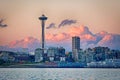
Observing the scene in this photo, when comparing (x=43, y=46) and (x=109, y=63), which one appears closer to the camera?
(x=109, y=63)

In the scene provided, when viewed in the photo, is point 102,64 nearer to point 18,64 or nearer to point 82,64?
point 82,64

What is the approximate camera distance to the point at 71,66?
54.1 meters

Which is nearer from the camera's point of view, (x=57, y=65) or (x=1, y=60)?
(x=1, y=60)

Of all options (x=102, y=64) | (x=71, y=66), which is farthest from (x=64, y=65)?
(x=102, y=64)

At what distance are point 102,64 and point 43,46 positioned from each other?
8.89 metres

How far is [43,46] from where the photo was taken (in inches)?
2216

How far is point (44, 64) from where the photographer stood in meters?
54.1

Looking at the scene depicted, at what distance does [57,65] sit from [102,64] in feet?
21.0

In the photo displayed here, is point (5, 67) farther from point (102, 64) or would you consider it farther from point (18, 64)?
point (102, 64)

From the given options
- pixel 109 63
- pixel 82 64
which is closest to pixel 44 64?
pixel 82 64

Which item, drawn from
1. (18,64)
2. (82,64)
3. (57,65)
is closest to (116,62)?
(82,64)

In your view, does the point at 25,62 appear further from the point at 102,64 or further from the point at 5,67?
the point at 102,64

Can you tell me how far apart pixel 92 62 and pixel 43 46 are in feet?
25.7

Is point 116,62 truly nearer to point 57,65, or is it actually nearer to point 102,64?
point 102,64
